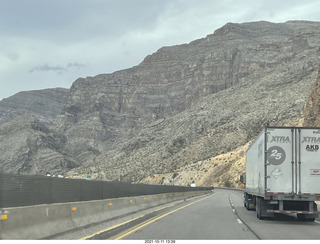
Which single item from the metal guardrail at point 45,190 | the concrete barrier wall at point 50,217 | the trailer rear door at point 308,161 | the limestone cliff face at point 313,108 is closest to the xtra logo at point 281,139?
the trailer rear door at point 308,161

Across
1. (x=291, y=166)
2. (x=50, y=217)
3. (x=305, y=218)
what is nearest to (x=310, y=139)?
(x=291, y=166)

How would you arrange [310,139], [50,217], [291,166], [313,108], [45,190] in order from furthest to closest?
[313,108] < [310,139] < [291,166] < [45,190] < [50,217]

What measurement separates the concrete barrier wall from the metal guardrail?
26 cm

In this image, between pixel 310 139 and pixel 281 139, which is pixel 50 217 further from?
pixel 310 139

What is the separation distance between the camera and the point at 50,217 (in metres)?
10.1

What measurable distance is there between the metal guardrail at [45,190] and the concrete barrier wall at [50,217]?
26cm

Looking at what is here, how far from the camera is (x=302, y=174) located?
16109 mm

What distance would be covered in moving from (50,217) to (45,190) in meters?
0.75

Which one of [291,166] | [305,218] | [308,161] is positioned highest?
[308,161]

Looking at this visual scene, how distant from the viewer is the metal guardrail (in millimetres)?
8883

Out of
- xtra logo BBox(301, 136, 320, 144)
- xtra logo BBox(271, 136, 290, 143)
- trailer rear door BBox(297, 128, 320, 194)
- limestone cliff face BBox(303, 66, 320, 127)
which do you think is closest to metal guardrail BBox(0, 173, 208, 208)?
xtra logo BBox(271, 136, 290, 143)

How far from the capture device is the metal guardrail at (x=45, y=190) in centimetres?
888

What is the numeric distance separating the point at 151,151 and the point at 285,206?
327ft

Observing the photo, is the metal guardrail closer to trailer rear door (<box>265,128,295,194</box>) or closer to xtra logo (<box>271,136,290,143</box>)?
trailer rear door (<box>265,128,295,194</box>)
